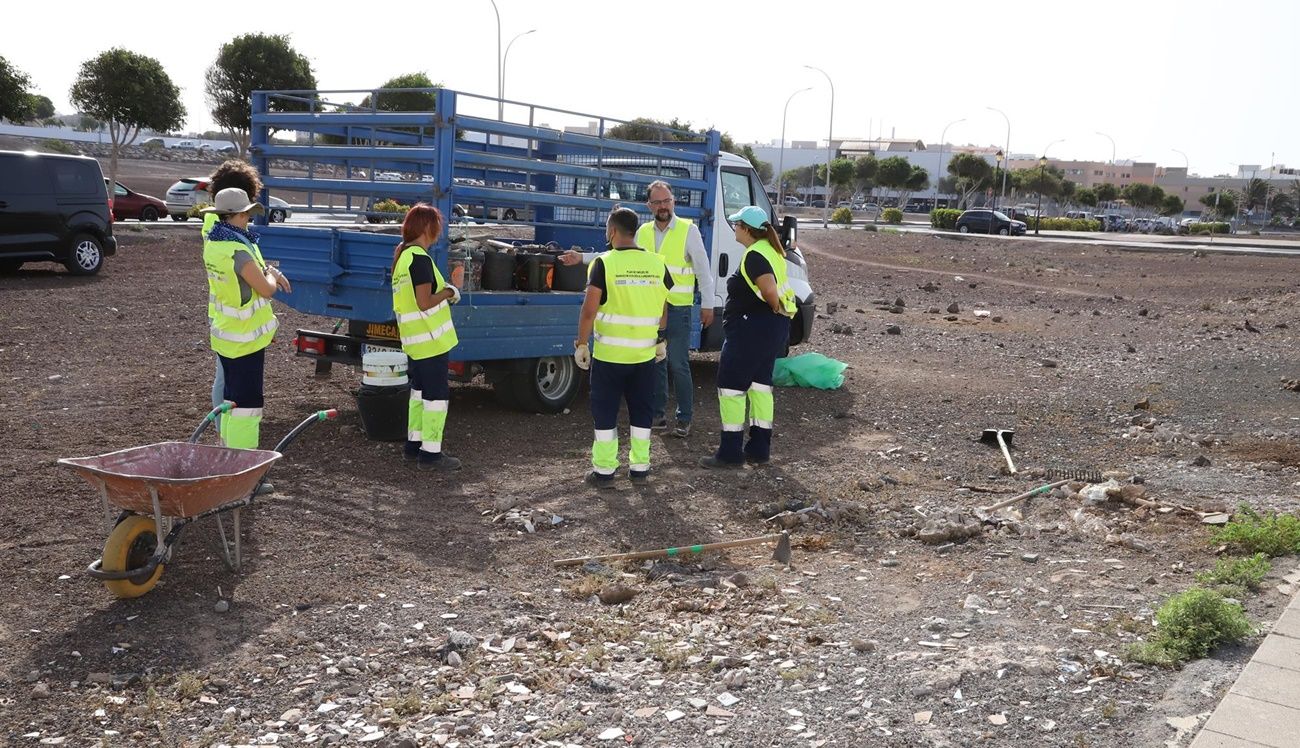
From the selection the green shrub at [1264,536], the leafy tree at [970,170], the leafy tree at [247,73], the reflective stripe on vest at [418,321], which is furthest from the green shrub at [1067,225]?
the reflective stripe on vest at [418,321]

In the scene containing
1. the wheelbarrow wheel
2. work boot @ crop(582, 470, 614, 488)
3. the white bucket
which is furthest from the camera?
the white bucket

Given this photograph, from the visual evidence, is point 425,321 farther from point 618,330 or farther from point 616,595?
point 616,595

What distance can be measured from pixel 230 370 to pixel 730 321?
11.0ft

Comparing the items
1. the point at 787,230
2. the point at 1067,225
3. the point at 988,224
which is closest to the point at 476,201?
the point at 787,230

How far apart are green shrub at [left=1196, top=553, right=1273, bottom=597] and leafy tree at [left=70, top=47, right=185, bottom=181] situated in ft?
101

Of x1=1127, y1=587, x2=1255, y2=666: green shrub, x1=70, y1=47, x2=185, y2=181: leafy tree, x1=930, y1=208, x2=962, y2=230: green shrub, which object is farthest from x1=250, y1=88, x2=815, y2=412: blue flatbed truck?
x1=930, y1=208, x2=962, y2=230: green shrub

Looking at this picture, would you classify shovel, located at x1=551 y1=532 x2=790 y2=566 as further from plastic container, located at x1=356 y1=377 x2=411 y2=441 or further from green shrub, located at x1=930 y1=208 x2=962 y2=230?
green shrub, located at x1=930 y1=208 x2=962 y2=230

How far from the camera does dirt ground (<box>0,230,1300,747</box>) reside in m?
4.10

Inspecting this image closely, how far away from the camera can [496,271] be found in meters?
8.53

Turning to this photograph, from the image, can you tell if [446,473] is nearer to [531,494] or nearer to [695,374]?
[531,494]

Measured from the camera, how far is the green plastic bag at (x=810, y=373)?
11.2 meters

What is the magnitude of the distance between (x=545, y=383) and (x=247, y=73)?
28.9m

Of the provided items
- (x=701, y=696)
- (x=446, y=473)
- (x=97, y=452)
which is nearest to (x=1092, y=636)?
(x=701, y=696)

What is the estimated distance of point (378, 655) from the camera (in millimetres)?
4586
